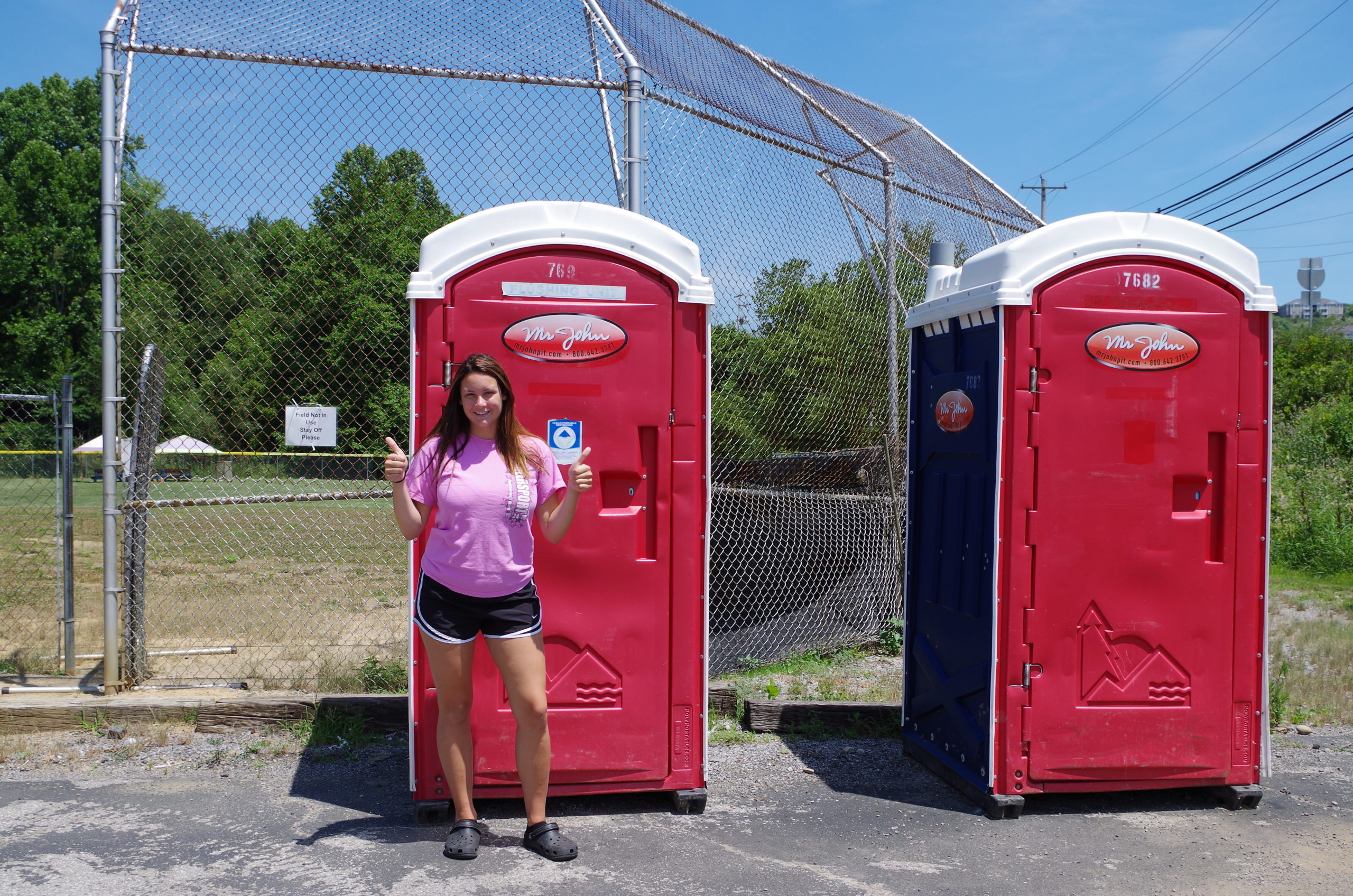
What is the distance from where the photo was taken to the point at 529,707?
3654 millimetres

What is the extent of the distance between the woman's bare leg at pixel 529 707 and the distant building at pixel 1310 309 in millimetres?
16108

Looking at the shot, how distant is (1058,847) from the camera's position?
3.84 m

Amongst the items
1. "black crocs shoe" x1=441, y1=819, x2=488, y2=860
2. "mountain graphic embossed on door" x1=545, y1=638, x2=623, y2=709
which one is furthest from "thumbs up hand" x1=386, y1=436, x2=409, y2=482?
"black crocs shoe" x1=441, y1=819, x2=488, y2=860

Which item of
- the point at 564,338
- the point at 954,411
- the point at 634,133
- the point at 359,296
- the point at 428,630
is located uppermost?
the point at 634,133

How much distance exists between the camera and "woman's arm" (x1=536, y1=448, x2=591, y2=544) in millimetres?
3549

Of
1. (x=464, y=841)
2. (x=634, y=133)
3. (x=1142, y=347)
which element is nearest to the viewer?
(x=464, y=841)

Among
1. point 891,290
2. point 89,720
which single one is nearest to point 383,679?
point 89,720

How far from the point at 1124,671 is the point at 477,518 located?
2.81 m

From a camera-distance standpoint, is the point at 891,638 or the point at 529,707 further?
the point at 891,638

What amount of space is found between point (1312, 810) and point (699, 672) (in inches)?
108

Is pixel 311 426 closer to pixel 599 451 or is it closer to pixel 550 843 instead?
pixel 599 451

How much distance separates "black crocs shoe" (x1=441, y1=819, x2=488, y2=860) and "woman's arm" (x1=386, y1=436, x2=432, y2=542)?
1109mm

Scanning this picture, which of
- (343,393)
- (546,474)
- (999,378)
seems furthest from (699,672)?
(343,393)

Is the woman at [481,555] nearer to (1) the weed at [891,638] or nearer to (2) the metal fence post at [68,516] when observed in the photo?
(2) the metal fence post at [68,516]
